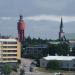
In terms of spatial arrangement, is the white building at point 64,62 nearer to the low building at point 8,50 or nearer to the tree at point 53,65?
the tree at point 53,65

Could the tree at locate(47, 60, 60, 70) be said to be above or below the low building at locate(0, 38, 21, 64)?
below

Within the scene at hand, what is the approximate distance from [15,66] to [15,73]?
8.39 meters

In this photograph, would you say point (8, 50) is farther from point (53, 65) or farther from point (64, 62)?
point (53, 65)

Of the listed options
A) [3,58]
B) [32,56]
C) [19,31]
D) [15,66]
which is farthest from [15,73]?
[19,31]

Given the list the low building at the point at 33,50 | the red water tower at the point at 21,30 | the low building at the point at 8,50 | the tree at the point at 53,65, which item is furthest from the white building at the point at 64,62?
the red water tower at the point at 21,30

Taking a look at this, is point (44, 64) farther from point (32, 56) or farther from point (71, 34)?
point (71, 34)

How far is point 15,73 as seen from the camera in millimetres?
58125

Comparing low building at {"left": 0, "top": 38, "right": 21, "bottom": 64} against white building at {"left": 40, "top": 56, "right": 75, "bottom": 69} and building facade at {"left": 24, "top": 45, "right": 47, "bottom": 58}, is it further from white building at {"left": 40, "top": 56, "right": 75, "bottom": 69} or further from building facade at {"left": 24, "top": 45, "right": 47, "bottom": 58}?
building facade at {"left": 24, "top": 45, "right": 47, "bottom": 58}

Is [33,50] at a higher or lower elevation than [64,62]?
higher

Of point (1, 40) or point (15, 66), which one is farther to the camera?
point (1, 40)

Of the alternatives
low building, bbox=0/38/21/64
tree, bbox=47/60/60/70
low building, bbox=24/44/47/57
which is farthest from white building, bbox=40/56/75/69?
low building, bbox=24/44/47/57

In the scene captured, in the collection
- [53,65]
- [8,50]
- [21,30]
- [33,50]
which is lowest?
[53,65]

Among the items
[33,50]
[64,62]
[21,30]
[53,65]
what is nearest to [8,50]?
[64,62]

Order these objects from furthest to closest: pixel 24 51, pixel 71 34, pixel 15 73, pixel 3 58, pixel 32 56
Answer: pixel 71 34 < pixel 24 51 < pixel 32 56 < pixel 3 58 < pixel 15 73
